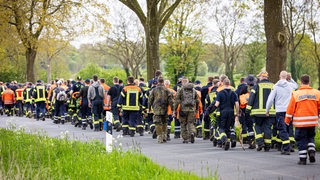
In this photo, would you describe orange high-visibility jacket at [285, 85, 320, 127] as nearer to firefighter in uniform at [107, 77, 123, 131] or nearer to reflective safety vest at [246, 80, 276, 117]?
reflective safety vest at [246, 80, 276, 117]

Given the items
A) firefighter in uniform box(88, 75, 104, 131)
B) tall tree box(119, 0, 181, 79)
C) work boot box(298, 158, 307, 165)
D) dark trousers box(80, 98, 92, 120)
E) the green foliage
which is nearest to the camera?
work boot box(298, 158, 307, 165)

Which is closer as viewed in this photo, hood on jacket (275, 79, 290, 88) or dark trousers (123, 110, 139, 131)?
hood on jacket (275, 79, 290, 88)

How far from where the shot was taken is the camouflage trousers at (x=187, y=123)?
1581 cm

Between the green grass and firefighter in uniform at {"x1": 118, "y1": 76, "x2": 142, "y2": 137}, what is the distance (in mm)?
5073

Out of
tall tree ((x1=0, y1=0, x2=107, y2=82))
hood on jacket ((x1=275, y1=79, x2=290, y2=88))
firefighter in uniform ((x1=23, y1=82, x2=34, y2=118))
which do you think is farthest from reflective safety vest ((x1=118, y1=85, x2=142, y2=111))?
tall tree ((x1=0, y1=0, x2=107, y2=82))

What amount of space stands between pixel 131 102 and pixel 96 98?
9.71ft

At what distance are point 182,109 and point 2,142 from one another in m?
5.70

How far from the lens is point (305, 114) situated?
433 inches

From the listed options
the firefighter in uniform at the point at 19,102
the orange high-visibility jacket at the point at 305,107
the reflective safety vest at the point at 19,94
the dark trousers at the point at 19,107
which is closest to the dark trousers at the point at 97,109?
the orange high-visibility jacket at the point at 305,107

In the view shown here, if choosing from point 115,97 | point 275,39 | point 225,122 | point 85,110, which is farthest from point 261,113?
point 85,110

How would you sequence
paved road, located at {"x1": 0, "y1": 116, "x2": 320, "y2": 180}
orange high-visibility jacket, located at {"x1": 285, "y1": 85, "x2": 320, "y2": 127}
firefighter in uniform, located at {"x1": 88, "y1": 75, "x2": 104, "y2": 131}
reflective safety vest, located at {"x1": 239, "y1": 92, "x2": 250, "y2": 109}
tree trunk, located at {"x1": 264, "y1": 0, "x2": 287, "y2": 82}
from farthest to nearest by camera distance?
firefighter in uniform, located at {"x1": 88, "y1": 75, "x2": 104, "y2": 131}, tree trunk, located at {"x1": 264, "y1": 0, "x2": 287, "y2": 82}, reflective safety vest, located at {"x1": 239, "y1": 92, "x2": 250, "y2": 109}, orange high-visibility jacket, located at {"x1": 285, "y1": 85, "x2": 320, "y2": 127}, paved road, located at {"x1": 0, "y1": 116, "x2": 320, "y2": 180}

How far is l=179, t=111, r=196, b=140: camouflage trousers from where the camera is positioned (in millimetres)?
15815

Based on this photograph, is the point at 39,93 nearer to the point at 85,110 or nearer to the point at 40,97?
the point at 40,97

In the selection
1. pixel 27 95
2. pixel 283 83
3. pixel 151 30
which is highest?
pixel 151 30
